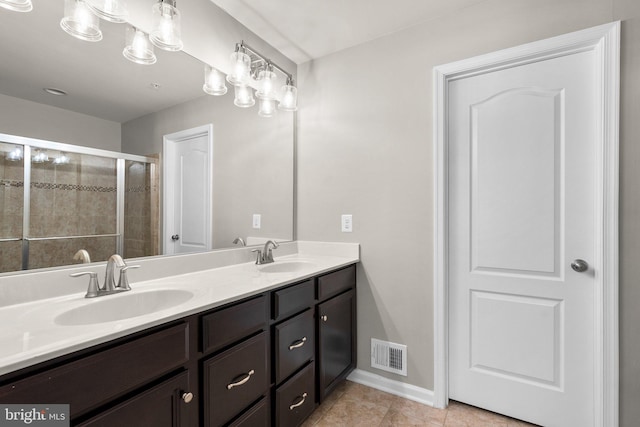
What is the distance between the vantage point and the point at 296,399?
60.9 inches

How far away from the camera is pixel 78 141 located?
4.28 ft

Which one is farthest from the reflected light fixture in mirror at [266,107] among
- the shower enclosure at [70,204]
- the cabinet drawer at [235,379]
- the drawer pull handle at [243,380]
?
the drawer pull handle at [243,380]

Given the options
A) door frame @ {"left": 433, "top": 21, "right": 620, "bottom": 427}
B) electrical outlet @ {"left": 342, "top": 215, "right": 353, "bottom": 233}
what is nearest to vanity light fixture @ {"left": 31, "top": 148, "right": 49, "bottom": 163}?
electrical outlet @ {"left": 342, "top": 215, "right": 353, "bottom": 233}

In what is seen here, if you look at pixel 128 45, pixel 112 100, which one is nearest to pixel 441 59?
pixel 128 45

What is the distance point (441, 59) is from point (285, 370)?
196 cm

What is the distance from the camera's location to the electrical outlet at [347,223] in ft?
7.23

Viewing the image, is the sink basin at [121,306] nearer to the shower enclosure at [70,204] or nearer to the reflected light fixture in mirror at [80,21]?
the shower enclosure at [70,204]

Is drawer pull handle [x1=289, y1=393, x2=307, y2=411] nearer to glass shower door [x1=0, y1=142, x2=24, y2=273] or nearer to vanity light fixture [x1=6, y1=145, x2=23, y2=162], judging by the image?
glass shower door [x1=0, y1=142, x2=24, y2=273]

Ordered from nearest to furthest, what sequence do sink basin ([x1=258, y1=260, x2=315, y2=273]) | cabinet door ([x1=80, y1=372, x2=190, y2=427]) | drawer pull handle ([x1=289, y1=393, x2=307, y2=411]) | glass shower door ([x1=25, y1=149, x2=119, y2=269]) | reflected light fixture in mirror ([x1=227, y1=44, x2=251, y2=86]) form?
1. cabinet door ([x1=80, y1=372, x2=190, y2=427])
2. glass shower door ([x1=25, y1=149, x2=119, y2=269])
3. drawer pull handle ([x1=289, y1=393, x2=307, y2=411])
4. reflected light fixture in mirror ([x1=227, y1=44, x2=251, y2=86])
5. sink basin ([x1=258, y1=260, x2=315, y2=273])

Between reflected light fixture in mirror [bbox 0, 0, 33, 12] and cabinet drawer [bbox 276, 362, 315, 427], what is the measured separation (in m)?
1.80

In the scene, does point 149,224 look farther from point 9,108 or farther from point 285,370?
point 285,370

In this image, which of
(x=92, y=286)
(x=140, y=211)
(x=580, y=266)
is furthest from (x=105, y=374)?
(x=580, y=266)

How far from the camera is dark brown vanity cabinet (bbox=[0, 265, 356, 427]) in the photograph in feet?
2.58

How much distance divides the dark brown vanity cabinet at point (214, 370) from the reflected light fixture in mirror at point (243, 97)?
1201 mm
